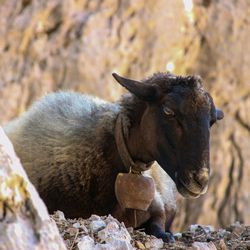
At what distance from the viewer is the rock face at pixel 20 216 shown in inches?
107

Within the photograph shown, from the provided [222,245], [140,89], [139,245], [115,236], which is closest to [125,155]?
[140,89]

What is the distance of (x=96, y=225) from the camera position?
4.12m

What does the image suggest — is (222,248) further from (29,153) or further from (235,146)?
(235,146)

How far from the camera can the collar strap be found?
19.2 feet

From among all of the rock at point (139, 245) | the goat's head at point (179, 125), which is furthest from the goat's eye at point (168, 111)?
the rock at point (139, 245)

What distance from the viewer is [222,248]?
15.1 ft

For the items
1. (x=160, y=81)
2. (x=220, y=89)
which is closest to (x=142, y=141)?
(x=160, y=81)

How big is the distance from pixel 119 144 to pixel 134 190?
1.39 feet

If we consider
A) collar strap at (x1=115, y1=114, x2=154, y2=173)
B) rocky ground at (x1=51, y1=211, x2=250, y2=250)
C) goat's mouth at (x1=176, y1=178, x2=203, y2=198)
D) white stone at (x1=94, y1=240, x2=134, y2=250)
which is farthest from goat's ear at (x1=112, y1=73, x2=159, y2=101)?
white stone at (x1=94, y1=240, x2=134, y2=250)

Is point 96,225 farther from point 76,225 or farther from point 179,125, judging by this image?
point 179,125

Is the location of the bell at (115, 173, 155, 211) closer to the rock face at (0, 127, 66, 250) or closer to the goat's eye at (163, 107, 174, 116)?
the goat's eye at (163, 107, 174, 116)

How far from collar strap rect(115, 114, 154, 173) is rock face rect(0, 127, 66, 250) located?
9.48ft

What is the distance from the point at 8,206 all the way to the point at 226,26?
30.8 feet

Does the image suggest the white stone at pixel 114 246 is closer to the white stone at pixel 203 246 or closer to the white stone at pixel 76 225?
the white stone at pixel 76 225
